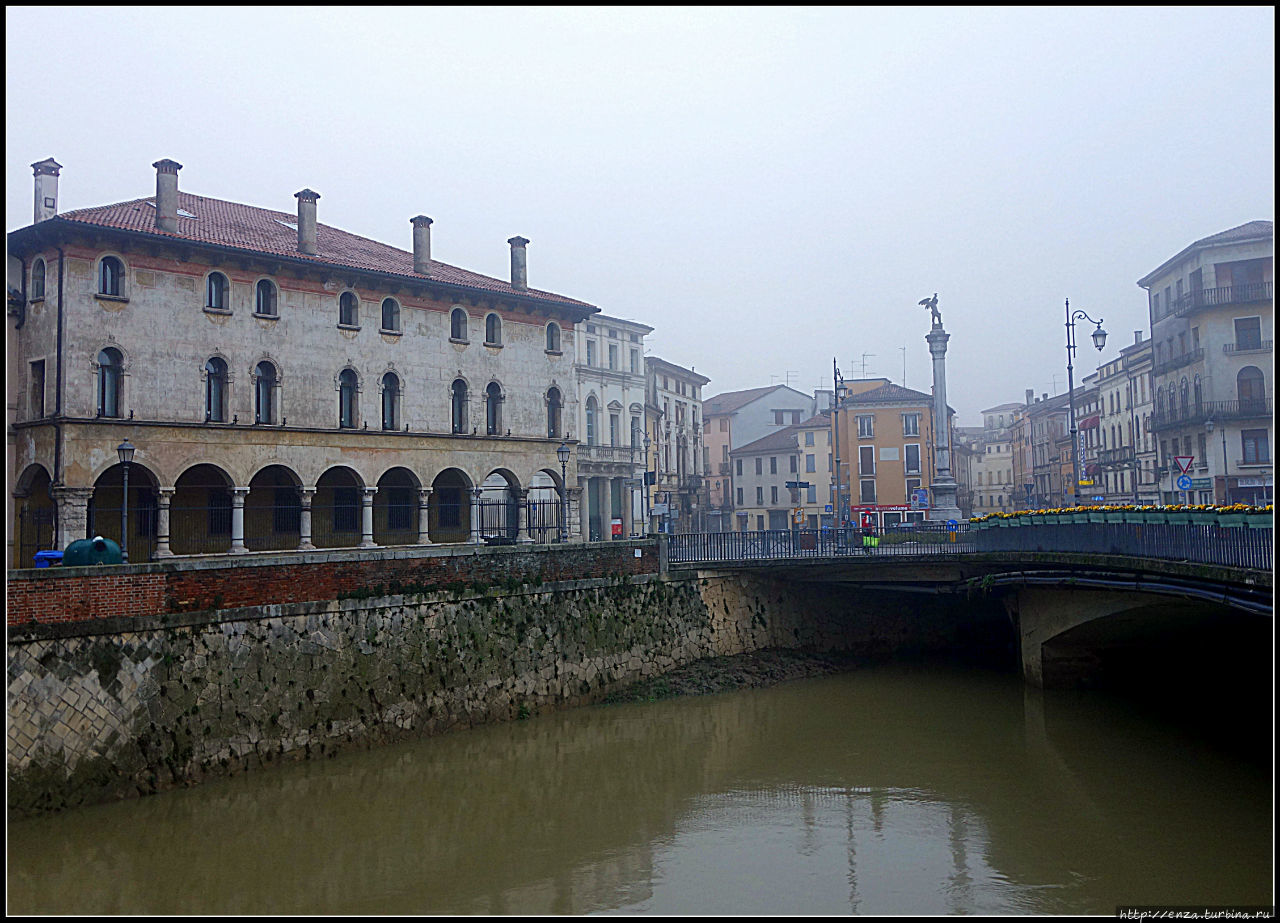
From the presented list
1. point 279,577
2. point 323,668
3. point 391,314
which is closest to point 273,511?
point 391,314

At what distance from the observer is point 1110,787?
18672 millimetres

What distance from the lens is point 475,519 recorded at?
3706 cm

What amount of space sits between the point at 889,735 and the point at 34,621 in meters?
17.6

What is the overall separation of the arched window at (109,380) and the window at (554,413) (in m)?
15.4

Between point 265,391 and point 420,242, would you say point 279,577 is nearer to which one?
point 265,391

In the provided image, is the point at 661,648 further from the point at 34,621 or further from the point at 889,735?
the point at 34,621

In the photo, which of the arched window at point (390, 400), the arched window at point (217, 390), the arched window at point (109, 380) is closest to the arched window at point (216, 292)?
the arched window at point (217, 390)

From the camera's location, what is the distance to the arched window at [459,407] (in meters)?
35.9

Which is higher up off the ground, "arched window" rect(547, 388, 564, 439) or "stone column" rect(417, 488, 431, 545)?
"arched window" rect(547, 388, 564, 439)

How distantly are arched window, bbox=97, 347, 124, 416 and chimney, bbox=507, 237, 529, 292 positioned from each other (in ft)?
49.3

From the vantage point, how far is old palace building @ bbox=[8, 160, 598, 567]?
27.5 m

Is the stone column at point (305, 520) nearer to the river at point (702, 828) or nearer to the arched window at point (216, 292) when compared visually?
the arched window at point (216, 292)

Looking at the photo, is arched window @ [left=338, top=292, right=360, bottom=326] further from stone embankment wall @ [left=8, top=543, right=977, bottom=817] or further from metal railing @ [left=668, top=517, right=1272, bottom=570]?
metal railing @ [left=668, top=517, right=1272, bottom=570]

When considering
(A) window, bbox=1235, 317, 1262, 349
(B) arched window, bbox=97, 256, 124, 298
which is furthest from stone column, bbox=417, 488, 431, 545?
(A) window, bbox=1235, 317, 1262, 349
